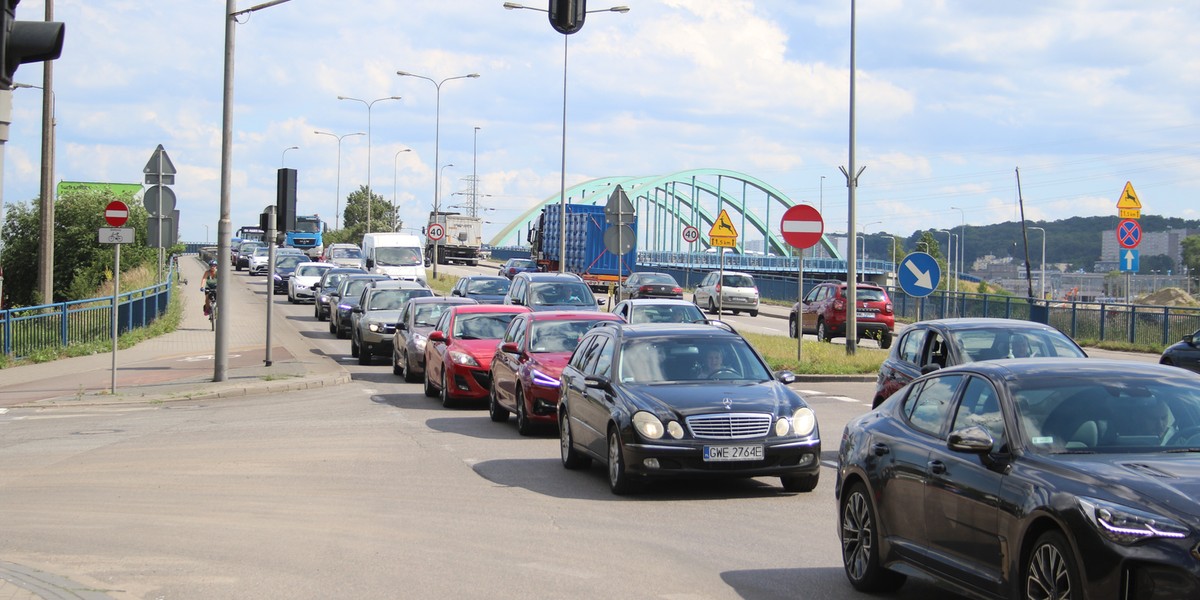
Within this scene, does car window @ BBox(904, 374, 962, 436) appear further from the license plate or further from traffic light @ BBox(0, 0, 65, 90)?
traffic light @ BBox(0, 0, 65, 90)

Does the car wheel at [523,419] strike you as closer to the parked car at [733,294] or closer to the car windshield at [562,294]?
the car windshield at [562,294]

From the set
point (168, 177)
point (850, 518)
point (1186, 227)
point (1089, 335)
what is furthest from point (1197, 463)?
point (1186, 227)

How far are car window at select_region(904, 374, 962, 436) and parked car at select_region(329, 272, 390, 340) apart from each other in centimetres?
3016

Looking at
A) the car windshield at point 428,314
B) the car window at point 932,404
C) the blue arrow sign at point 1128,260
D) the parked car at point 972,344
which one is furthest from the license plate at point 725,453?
the blue arrow sign at point 1128,260

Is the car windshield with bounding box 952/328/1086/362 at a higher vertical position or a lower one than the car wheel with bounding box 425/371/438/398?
higher

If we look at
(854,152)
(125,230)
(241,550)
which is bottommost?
(241,550)

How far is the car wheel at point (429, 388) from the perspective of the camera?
21422 millimetres

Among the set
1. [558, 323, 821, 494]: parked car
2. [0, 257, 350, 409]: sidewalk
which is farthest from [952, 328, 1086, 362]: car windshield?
[0, 257, 350, 409]: sidewalk

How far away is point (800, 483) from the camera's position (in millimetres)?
11508

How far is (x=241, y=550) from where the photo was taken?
8930mm

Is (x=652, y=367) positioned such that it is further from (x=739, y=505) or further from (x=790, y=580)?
(x=790, y=580)

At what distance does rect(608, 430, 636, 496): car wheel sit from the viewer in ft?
37.0

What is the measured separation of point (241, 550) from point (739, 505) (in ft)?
13.4

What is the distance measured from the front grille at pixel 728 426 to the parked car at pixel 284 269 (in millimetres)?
49483
